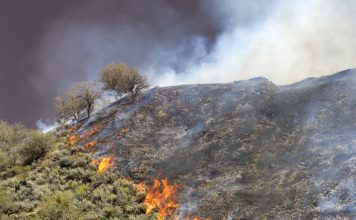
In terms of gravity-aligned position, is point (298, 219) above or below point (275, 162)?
below

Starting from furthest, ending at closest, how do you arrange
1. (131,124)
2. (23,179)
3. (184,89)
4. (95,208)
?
(184,89), (131,124), (23,179), (95,208)

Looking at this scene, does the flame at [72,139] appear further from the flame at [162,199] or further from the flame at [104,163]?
the flame at [162,199]

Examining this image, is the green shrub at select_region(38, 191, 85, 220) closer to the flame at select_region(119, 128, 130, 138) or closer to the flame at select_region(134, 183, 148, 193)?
the flame at select_region(134, 183, 148, 193)

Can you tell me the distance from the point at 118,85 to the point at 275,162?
26.6m

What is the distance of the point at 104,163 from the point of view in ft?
124

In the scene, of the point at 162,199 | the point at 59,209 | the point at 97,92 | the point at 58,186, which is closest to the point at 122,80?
the point at 97,92

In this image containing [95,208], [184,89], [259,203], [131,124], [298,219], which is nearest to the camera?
[298,219]

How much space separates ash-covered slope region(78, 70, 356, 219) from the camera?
2694cm

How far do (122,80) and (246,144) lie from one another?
22.1 metres

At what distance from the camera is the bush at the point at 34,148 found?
4066 centimetres

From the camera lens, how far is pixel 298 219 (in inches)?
970

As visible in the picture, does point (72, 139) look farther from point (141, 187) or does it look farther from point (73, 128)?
point (141, 187)

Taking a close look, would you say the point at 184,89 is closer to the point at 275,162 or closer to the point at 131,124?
the point at 131,124

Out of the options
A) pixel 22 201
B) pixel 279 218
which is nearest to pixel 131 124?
pixel 22 201
